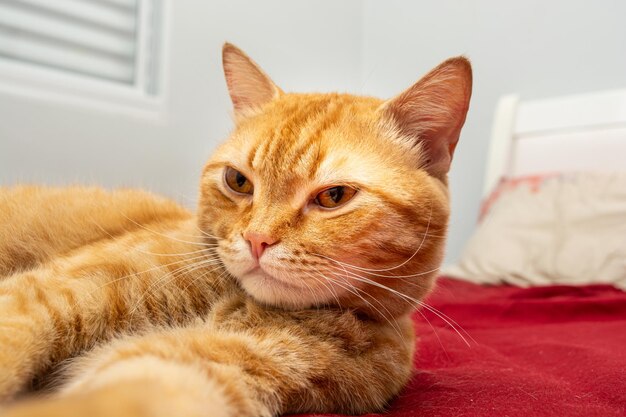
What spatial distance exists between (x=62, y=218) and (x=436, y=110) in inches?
38.6

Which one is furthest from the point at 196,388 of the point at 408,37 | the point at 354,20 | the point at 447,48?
A: the point at 354,20

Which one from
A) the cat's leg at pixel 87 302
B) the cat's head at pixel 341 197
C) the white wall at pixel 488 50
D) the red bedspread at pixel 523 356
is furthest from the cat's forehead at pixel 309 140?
the white wall at pixel 488 50

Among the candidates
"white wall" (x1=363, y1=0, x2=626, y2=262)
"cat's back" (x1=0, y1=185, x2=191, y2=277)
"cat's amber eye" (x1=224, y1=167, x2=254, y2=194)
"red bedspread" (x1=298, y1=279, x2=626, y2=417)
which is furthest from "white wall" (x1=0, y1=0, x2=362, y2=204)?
"red bedspread" (x1=298, y1=279, x2=626, y2=417)

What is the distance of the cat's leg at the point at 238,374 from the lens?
0.67m

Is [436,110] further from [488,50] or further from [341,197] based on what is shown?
[488,50]

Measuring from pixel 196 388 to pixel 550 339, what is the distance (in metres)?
1.32

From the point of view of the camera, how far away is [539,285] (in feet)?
8.42

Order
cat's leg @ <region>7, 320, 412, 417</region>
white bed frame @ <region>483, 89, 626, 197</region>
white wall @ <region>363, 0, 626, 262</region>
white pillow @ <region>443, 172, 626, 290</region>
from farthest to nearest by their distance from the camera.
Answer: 1. white wall @ <region>363, 0, 626, 262</region>
2. white bed frame @ <region>483, 89, 626, 197</region>
3. white pillow @ <region>443, 172, 626, 290</region>
4. cat's leg @ <region>7, 320, 412, 417</region>

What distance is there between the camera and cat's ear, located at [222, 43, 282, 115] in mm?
1470

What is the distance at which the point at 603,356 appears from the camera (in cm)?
142

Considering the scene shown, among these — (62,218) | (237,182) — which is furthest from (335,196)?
(62,218)

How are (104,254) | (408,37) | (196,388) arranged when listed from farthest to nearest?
(408,37), (104,254), (196,388)

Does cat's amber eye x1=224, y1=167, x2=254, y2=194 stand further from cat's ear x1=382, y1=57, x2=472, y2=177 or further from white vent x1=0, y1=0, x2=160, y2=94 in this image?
white vent x1=0, y1=0, x2=160, y2=94

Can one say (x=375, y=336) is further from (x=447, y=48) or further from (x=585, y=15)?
(x=447, y=48)
